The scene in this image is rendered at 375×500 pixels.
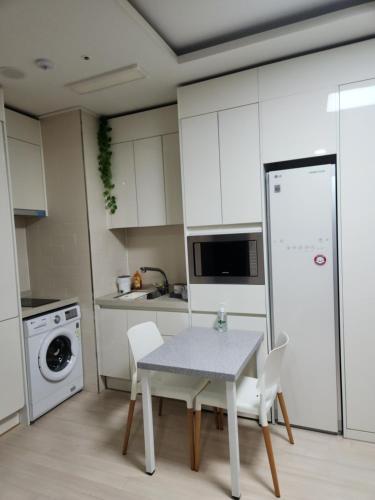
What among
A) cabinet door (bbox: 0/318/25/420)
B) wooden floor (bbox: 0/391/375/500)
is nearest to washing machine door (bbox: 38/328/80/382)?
cabinet door (bbox: 0/318/25/420)

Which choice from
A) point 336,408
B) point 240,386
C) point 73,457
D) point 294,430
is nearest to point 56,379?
point 73,457

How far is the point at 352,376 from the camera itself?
2.15 m

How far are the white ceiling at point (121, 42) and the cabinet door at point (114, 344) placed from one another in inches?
75.2

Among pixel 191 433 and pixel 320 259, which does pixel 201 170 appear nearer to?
pixel 320 259

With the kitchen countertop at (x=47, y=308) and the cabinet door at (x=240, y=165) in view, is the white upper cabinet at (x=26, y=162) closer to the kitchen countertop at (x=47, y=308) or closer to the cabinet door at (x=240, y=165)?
the kitchen countertop at (x=47, y=308)

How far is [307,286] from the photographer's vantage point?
2.23 metres

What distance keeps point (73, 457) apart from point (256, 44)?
2.93 meters

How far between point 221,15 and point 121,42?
62 centimetres

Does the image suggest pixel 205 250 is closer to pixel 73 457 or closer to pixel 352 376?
pixel 352 376

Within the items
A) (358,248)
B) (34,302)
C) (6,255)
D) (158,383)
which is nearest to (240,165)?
(358,248)

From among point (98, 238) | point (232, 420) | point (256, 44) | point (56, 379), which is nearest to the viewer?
point (232, 420)

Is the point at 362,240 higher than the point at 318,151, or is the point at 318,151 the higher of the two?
the point at 318,151

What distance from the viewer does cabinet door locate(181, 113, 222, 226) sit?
2.44m

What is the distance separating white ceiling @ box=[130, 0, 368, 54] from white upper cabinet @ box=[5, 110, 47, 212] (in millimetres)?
1566
